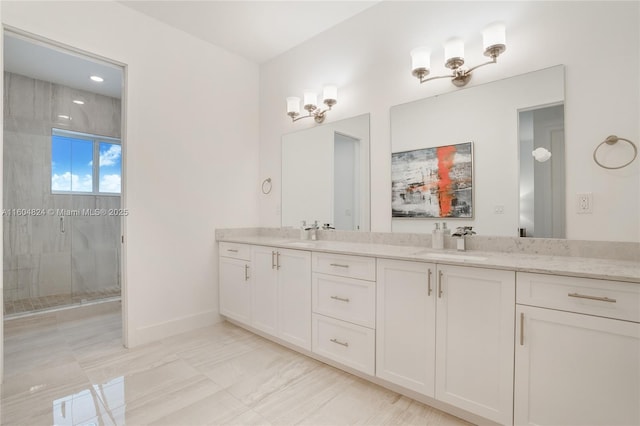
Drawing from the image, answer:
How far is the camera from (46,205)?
12.0 ft

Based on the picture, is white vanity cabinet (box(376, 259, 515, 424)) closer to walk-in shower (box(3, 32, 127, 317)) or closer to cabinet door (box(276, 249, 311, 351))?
cabinet door (box(276, 249, 311, 351))

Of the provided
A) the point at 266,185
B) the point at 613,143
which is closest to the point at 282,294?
the point at 266,185

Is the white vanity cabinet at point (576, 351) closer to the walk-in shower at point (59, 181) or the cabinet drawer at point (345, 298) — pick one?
the cabinet drawer at point (345, 298)

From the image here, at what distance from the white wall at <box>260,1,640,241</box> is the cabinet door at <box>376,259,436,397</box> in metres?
0.72

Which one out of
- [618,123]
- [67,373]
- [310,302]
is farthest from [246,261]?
[618,123]

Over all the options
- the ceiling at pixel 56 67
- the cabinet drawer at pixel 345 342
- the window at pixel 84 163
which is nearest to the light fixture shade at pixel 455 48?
the cabinet drawer at pixel 345 342

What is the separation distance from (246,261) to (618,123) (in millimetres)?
2722

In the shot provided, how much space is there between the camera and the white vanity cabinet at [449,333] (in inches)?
57.0

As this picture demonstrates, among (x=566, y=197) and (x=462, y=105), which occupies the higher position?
(x=462, y=105)

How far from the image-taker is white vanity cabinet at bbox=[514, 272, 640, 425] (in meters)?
1.18

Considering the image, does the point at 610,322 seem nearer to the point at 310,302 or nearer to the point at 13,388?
the point at 310,302

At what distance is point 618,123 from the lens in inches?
62.6

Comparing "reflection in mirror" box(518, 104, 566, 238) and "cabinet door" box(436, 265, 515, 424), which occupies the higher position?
"reflection in mirror" box(518, 104, 566, 238)

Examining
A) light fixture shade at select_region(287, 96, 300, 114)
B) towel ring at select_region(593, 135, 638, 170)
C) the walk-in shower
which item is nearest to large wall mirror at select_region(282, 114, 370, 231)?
light fixture shade at select_region(287, 96, 300, 114)
